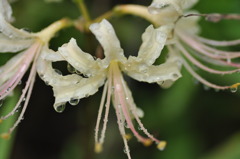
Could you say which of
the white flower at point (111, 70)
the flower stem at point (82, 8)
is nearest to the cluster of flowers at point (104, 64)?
the white flower at point (111, 70)

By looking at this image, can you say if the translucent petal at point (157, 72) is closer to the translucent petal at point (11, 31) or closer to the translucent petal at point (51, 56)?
the translucent petal at point (51, 56)

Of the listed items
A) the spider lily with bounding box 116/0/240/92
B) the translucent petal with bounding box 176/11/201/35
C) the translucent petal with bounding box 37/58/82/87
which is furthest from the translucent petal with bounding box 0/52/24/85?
the translucent petal with bounding box 176/11/201/35

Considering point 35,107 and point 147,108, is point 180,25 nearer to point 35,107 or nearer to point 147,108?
point 147,108

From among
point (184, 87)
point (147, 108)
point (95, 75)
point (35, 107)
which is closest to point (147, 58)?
point (95, 75)

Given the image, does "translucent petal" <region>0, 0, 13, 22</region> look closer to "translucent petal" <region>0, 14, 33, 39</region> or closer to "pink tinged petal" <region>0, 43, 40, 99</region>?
"translucent petal" <region>0, 14, 33, 39</region>

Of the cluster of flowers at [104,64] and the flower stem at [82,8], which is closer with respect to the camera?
the cluster of flowers at [104,64]

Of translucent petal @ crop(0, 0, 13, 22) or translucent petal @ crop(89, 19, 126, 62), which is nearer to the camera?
translucent petal @ crop(89, 19, 126, 62)

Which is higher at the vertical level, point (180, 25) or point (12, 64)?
point (12, 64)
